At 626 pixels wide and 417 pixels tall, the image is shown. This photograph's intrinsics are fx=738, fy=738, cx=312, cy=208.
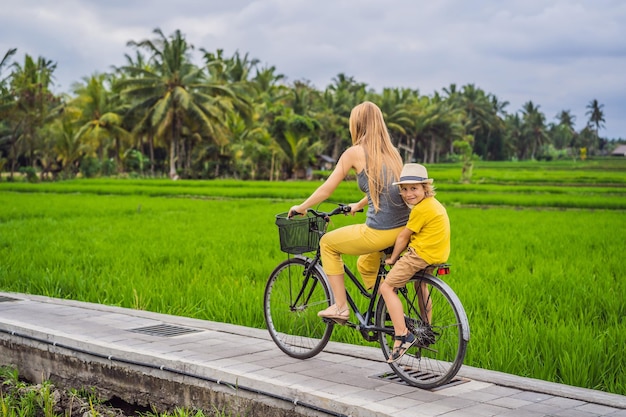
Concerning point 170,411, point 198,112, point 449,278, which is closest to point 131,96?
point 198,112

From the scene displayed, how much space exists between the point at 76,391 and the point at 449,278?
406 centimetres

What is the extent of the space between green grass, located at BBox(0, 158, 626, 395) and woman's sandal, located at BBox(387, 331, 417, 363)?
77 centimetres

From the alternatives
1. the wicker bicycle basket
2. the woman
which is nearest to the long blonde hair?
the woman

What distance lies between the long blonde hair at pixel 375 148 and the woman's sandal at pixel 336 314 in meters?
0.66

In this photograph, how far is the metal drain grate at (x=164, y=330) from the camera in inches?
201

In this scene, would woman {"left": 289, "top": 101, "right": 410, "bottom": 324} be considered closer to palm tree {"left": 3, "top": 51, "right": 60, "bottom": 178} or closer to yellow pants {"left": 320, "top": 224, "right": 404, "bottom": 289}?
yellow pants {"left": 320, "top": 224, "right": 404, "bottom": 289}

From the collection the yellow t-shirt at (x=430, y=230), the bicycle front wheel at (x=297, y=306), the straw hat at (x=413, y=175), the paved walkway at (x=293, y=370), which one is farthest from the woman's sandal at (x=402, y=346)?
the straw hat at (x=413, y=175)

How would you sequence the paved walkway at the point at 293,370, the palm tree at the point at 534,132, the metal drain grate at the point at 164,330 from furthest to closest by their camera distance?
the palm tree at the point at 534,132 < the metal drain grate at the point at 164,330 < the paved walkway at the point at 293,370

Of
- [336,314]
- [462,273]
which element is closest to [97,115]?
[462,273]

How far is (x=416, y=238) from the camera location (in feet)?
12.5

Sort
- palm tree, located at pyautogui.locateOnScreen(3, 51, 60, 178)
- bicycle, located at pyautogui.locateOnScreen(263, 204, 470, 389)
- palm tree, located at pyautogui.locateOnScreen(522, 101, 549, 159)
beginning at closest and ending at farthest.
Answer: bicycle, located at pyautogui.locateOnScreen(263, 204, 470, 389) → palm tree, located at pyautogui.locateOnScreen(3, 51, 60, 178) → palm tree, located at pyautogui.locateOnScreen(522, 101, 549, 159)

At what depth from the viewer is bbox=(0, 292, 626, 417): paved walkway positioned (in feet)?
11.1

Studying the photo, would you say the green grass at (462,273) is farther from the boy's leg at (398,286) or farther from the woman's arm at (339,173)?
the woman's arm at (339,173)

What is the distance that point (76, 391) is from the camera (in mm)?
4500
